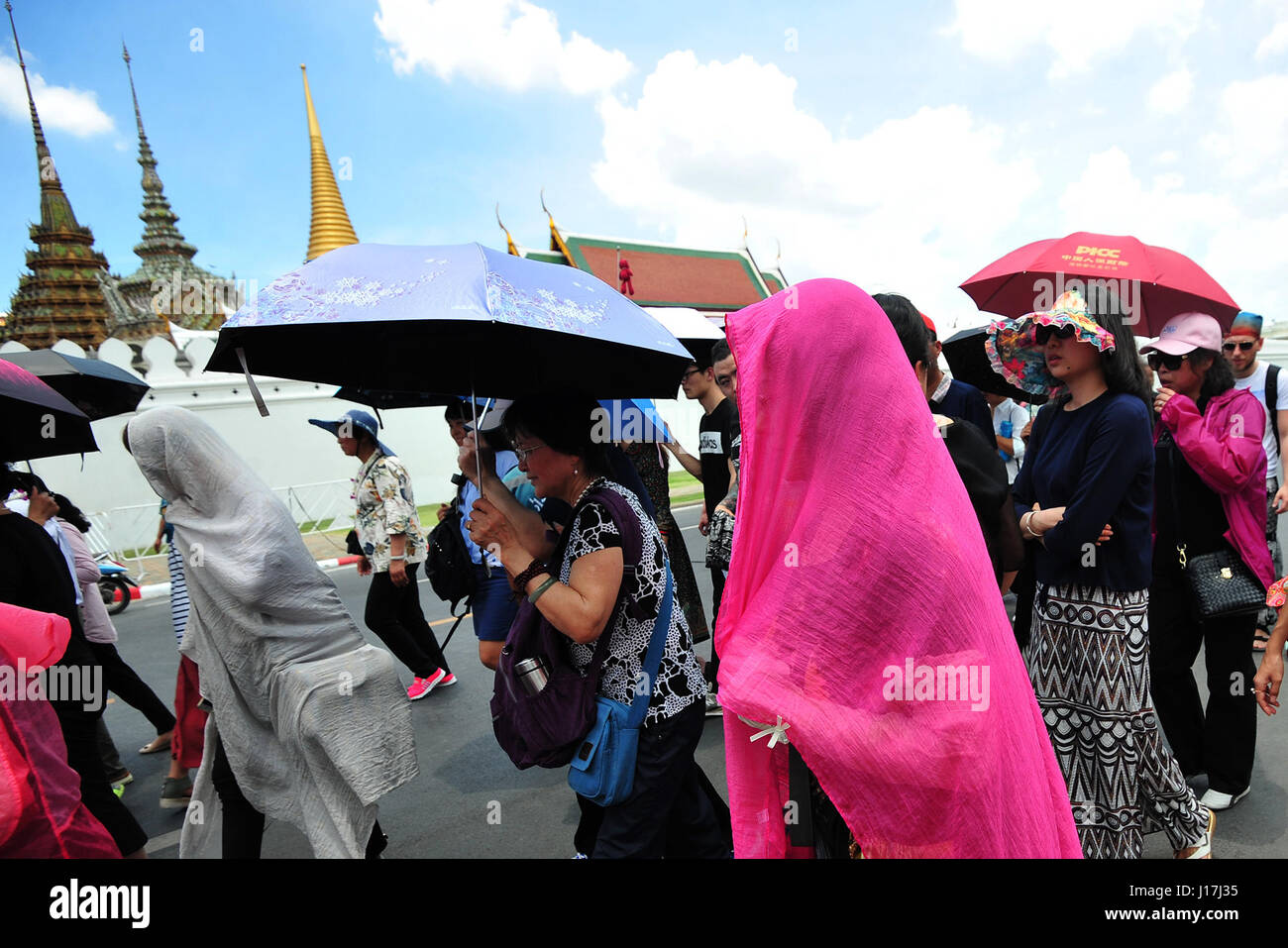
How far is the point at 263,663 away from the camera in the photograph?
2.47 metres

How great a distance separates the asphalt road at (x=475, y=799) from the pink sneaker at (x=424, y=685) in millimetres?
54

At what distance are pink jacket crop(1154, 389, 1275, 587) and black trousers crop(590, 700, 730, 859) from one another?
7.15 feet

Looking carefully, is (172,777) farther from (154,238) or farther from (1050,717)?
(154,238)

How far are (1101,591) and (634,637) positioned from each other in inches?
56.1

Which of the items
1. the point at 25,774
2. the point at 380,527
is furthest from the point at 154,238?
the point at 25,774

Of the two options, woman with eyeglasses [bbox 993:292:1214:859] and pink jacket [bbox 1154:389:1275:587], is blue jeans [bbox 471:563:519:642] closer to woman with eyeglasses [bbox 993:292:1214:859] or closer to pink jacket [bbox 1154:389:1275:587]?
woman with eyeglasses [bbox 993:292:1214:859]

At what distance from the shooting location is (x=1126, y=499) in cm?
217

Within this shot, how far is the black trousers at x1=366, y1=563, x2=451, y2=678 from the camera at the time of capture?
4.27m

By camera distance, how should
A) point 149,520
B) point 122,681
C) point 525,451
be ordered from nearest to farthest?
point 525,451
point 122,681
point 149,520

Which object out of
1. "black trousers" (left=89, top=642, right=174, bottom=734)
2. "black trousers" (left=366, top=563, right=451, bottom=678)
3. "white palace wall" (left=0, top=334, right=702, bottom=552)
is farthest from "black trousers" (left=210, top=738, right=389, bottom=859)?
"white palace wall" (left=0, top=334, right=702, bottom=552)

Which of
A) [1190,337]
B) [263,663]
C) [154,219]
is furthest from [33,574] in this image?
[154,219]

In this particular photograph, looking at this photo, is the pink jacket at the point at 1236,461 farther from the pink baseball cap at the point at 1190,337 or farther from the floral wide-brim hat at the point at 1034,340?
the floral wide-brim hat at the point at 1034,340
